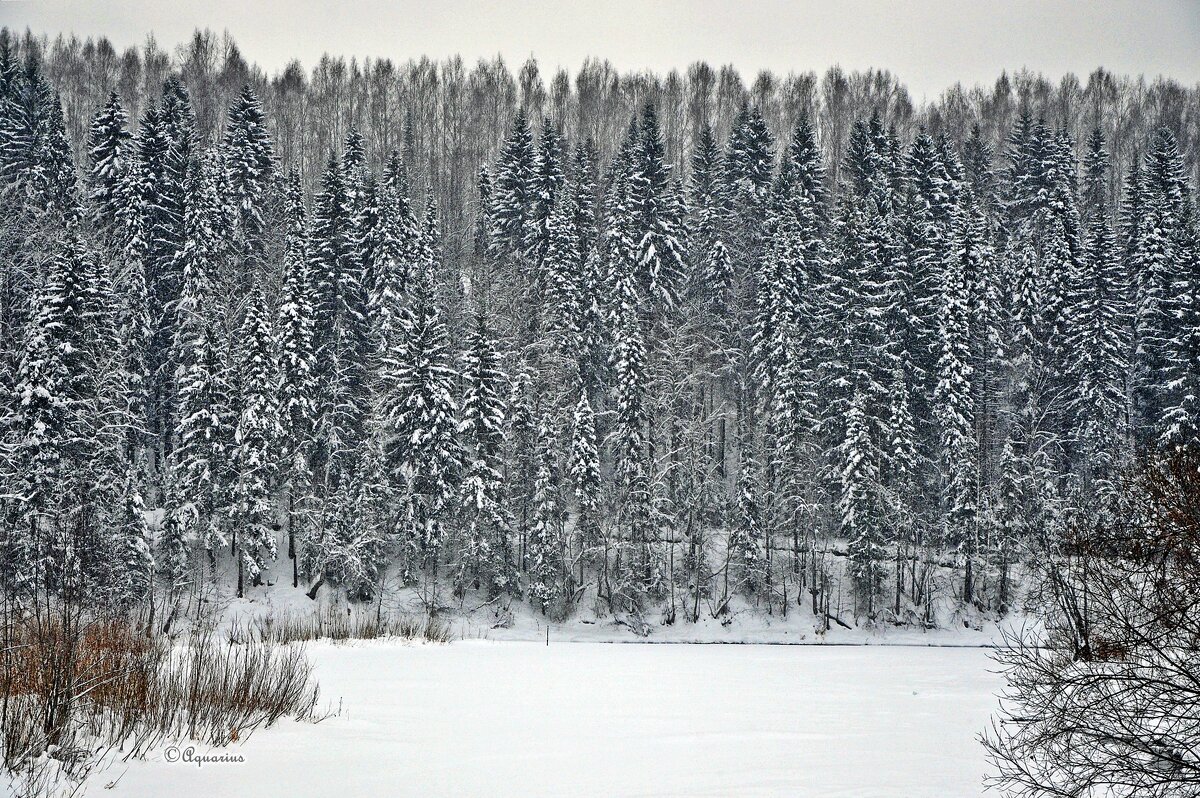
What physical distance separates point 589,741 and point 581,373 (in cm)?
4076

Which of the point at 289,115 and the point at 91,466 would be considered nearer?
the point at 91,466

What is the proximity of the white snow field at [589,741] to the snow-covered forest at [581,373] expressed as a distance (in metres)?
23.3

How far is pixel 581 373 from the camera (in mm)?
48812

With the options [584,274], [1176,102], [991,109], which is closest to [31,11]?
[584,274]

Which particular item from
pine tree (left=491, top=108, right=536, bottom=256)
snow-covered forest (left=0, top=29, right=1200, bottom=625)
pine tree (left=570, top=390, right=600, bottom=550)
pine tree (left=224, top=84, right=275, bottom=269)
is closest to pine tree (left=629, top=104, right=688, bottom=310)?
snow-covered forest (left=0, top=29, right=1200, bottom=625)

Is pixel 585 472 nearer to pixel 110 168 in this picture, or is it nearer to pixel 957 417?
pixel 957 417

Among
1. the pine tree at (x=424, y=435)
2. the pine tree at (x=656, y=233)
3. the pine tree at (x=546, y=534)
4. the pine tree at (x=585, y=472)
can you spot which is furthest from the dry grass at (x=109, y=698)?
the pine tree at (x=656, y=233)

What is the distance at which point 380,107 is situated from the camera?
102 m

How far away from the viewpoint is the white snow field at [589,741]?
6688mm

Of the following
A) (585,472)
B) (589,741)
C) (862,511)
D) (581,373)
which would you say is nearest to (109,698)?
(589,741)

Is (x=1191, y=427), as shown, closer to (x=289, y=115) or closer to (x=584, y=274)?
(x=584, y=274)

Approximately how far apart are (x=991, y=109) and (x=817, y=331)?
77.9m

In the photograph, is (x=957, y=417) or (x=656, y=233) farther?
(x=656, y=233)

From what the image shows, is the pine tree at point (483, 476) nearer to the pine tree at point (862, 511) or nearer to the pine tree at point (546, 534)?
the pine tree at point (546, 534)
